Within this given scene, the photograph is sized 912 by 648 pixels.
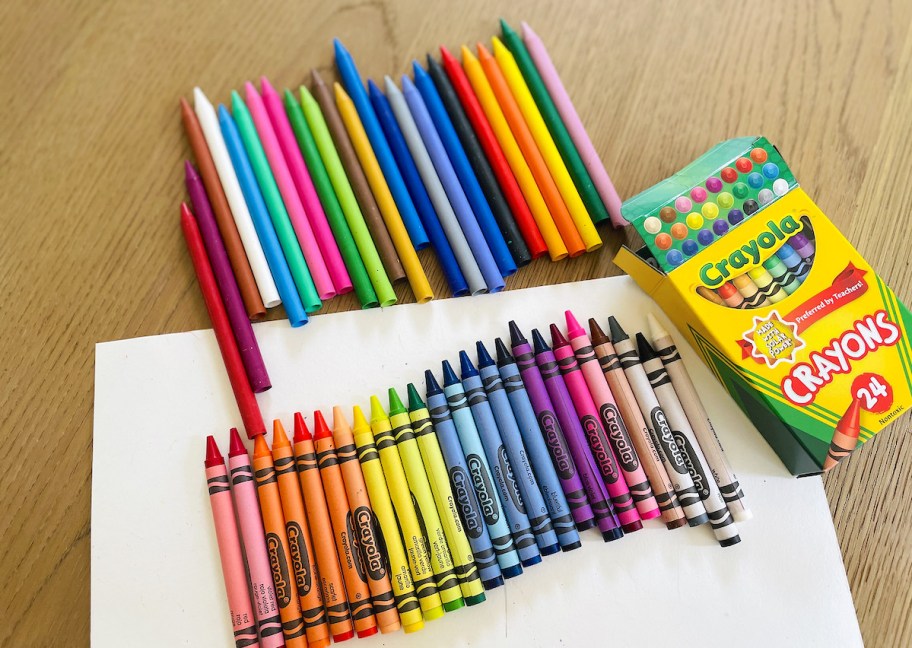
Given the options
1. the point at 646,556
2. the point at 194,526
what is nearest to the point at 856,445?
the point at 646,556

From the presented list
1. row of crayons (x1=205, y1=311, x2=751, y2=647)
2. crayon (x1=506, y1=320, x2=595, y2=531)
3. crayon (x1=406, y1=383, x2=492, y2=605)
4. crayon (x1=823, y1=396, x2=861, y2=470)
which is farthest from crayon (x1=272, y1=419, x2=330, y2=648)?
crayon (x1=823, y1=396, x2=861, y2=470)

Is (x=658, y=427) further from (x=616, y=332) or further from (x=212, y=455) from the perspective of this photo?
(x=212, y=455)

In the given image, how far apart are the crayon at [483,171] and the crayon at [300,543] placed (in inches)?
11.8

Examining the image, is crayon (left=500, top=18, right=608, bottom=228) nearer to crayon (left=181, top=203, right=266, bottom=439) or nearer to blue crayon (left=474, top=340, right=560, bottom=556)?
blue crayon (left=474, top=340, right=560, bottom=556)

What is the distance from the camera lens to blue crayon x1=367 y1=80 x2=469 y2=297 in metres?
0.71

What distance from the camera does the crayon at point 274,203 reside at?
0.70 metres

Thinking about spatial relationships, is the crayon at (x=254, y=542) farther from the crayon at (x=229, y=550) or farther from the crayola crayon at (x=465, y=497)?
the crayola crayon at (x=465, y=497)

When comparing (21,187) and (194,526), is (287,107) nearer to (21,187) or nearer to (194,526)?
(21,187)

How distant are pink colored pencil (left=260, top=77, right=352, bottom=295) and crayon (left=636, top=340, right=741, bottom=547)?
32 centimetres

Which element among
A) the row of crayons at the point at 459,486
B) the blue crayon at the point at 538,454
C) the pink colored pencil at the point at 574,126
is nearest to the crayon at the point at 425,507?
the row of crayons at the point at 459,486

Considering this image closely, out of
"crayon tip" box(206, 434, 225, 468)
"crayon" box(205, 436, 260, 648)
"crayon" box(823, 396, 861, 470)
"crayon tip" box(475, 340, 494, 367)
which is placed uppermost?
"crayon tip" box(475, 340, 494, 367)

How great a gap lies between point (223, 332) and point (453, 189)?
0.28 meters

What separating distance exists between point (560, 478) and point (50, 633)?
1.64 ft

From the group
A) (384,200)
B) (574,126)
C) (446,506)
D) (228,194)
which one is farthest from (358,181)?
(446,506)
